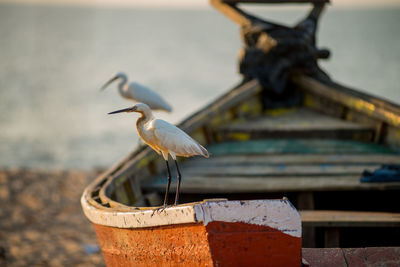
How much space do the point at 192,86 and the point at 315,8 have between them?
2395 cm

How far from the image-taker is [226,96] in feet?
23.2

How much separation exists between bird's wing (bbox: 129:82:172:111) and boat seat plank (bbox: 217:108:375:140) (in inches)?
34.9

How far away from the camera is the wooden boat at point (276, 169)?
3.65 m

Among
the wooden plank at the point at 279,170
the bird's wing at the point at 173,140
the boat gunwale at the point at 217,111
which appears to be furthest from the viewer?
the wooden plank at the point at 279,170

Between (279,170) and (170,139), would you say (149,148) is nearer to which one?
(279,170)

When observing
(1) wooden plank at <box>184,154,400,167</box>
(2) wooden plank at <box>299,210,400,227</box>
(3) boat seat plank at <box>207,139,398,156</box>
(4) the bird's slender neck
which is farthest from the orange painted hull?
(3) boat seat plank at <box>207,139,398,156</box>

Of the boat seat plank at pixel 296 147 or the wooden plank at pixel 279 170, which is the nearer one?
the wooden plank at pixel 279 170

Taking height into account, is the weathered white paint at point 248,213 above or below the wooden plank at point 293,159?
above

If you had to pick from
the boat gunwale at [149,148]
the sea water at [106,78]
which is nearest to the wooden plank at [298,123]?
the boat gunwale at [149,148]

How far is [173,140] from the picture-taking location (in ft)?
10.8

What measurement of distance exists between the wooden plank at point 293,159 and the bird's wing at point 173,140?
7.03 ft

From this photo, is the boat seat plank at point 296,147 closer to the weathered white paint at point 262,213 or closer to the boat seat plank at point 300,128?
the boat seat plank at point 300,128

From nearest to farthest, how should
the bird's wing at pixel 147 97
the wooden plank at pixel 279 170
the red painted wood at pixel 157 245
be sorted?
the red painted wood at pixel 157 245, the wooden plank at pixel 279 170, the bird's wing at pixel 147 97

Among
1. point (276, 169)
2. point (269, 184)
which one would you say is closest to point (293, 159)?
point (276, 169)
